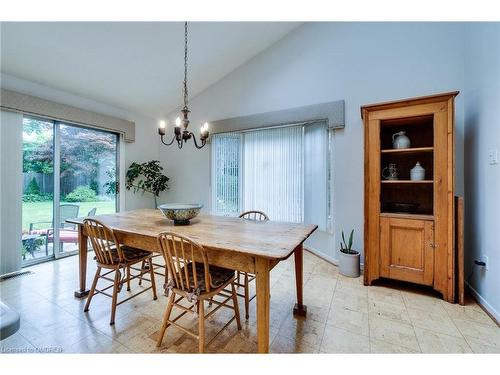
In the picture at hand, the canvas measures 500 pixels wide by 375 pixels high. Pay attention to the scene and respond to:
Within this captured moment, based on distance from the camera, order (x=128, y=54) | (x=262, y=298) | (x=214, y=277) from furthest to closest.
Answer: (x=128, y=54), (x=214, y=277), (x=262, y=298)

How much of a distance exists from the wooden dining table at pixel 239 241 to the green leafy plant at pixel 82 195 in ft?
5.05

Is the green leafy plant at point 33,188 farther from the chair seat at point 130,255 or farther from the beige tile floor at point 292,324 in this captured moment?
the chair seat at point 130,255

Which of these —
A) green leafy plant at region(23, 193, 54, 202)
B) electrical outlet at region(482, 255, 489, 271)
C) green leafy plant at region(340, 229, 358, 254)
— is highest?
green leafy plant at region(23, 193, 54, 202)

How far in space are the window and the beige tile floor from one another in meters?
1.27

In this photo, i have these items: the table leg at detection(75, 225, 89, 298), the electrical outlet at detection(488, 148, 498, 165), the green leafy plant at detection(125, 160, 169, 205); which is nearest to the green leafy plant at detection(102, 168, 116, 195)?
the green leafy plant at detection(125, 160, 169, 205)

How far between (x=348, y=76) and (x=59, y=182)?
4196 millimetres

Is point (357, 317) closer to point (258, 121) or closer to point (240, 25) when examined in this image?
point (258, 121)

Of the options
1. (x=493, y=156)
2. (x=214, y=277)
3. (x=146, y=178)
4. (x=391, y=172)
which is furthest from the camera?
(x=146, y=178)

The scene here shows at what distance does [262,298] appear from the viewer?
48.9 inches

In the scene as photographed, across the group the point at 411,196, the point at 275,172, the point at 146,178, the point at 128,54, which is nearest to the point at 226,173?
the point at 275,172

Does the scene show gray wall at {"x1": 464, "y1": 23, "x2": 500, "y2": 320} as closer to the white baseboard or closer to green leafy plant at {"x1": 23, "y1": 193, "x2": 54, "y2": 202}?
the white baseboard

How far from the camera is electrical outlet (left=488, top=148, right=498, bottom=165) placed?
179 centimetres

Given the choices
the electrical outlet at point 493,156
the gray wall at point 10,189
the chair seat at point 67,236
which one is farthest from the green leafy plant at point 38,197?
the electrical outlet at point 493,156

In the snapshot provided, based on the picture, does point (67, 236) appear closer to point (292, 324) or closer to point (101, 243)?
point (101, 243)
